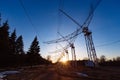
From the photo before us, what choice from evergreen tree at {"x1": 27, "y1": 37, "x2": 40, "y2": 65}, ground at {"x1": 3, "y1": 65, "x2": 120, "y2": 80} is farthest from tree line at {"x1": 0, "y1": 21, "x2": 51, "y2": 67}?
ground at {"x1": 3, "y1": 65, "x2": 120, "y2": 80}

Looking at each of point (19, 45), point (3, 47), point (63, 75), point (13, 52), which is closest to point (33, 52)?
point (13, 52)

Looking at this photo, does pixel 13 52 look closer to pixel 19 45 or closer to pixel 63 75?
pixel 19 45

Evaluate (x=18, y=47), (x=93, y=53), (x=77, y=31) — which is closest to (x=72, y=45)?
(x=77, y=31)

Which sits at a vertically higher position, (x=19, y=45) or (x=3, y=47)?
(x=19, y=45)

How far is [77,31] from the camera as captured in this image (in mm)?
46469

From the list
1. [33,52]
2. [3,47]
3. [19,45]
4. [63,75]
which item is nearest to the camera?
[63,75]

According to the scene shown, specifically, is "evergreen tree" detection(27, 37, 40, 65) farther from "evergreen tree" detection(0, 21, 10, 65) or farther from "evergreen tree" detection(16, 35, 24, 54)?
"evergreen tree" detection(16, 35, 24, 54)

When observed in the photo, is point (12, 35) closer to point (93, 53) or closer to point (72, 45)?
point (72, 45)

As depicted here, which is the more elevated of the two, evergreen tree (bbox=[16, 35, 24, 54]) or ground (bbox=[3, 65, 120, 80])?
evergreen tree (bbox=[16, 35, 24, 54])

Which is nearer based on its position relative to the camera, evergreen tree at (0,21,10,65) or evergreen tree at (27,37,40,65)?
evergreen tree at (0,21,10,65)

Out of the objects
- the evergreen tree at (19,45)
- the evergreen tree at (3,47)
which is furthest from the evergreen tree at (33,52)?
the evergreen tree at (19,45)

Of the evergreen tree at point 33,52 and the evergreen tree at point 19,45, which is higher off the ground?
the evergreen tree at point 19,45

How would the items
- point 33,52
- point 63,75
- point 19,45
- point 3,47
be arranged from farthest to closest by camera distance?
point 19,45, point 33,52, point 3,47, point 63,75

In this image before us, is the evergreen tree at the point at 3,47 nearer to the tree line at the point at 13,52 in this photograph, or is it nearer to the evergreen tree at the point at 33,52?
the tree line at the point at 13,52
